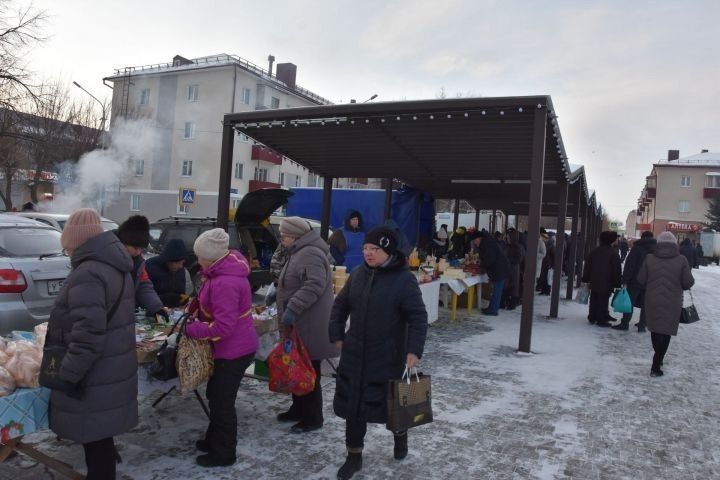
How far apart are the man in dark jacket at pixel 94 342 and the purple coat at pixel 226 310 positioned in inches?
22.2

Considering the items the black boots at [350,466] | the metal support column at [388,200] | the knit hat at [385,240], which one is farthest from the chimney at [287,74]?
the black boots at [350,466]

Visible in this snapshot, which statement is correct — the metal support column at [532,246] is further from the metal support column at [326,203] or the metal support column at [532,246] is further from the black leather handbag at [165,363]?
the metal support column at [326,203]

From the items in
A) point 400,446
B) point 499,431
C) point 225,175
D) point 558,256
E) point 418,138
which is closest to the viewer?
point 400,446

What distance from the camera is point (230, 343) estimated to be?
11.3ft

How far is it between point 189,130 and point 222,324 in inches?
1401

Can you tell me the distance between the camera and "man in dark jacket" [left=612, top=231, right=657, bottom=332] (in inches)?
368

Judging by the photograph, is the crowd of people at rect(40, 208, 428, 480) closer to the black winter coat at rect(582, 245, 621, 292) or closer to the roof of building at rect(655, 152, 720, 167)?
the black winter coat at rect(582, 245, 621, 292)

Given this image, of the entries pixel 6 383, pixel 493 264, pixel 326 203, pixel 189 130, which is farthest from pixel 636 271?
pixel 189 130

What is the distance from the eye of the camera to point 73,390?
2598 millimetres

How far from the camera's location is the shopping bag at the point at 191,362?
129 inches

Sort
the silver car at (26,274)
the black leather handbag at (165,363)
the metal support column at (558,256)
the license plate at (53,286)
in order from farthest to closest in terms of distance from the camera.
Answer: the metal support column at (558,256), the license plate at (53,286), the silver car at (26,274), the black leather handbag at (165,363)

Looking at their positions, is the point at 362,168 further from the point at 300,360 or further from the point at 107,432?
the point at 107,432

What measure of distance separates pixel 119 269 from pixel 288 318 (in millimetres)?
1460

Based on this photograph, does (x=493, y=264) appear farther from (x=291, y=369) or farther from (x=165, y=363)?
(x=165, y=363)
